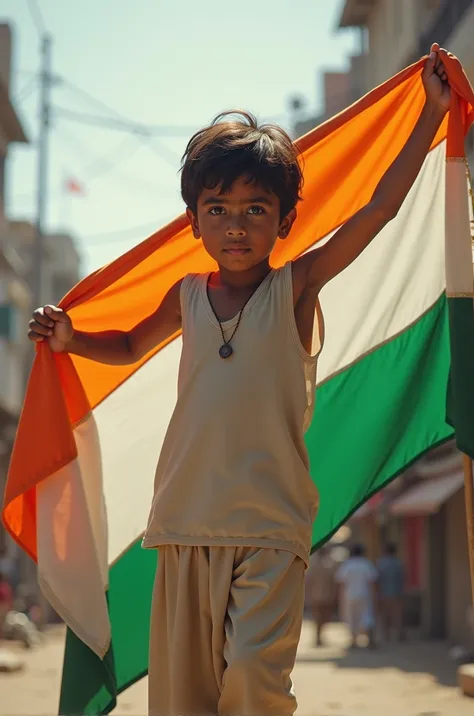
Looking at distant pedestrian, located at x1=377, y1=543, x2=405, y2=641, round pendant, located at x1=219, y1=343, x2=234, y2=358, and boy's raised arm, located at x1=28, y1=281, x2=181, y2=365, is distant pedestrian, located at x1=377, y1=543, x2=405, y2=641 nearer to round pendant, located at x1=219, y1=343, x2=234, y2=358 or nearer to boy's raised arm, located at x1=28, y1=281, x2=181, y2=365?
boy's raised arm, located at x1=28, y1=281, x2=181, y2=365

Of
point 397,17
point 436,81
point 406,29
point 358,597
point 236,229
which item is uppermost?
point 397,17

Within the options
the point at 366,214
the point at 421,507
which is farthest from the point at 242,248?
the point at 421,507

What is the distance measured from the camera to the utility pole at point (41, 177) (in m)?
30.6

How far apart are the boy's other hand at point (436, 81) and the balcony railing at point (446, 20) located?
1377 centimetres

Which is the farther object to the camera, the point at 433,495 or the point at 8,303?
the point at 8,303

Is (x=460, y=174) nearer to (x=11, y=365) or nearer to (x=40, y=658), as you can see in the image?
(x=40, y=658)

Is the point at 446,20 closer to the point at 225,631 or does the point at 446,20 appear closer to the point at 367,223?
the point at 367,223

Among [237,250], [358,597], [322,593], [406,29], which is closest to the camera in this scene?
[237,250]

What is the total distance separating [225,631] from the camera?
13.1ft

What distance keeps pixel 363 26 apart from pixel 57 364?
94.7ft

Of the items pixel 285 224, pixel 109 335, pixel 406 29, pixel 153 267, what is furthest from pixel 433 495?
pixel 285 224

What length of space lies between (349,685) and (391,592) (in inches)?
330

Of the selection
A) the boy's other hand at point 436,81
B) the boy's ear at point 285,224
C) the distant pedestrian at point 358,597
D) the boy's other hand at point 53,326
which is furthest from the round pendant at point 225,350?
the distant pedestrian at point 358,597

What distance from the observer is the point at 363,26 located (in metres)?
32.3
